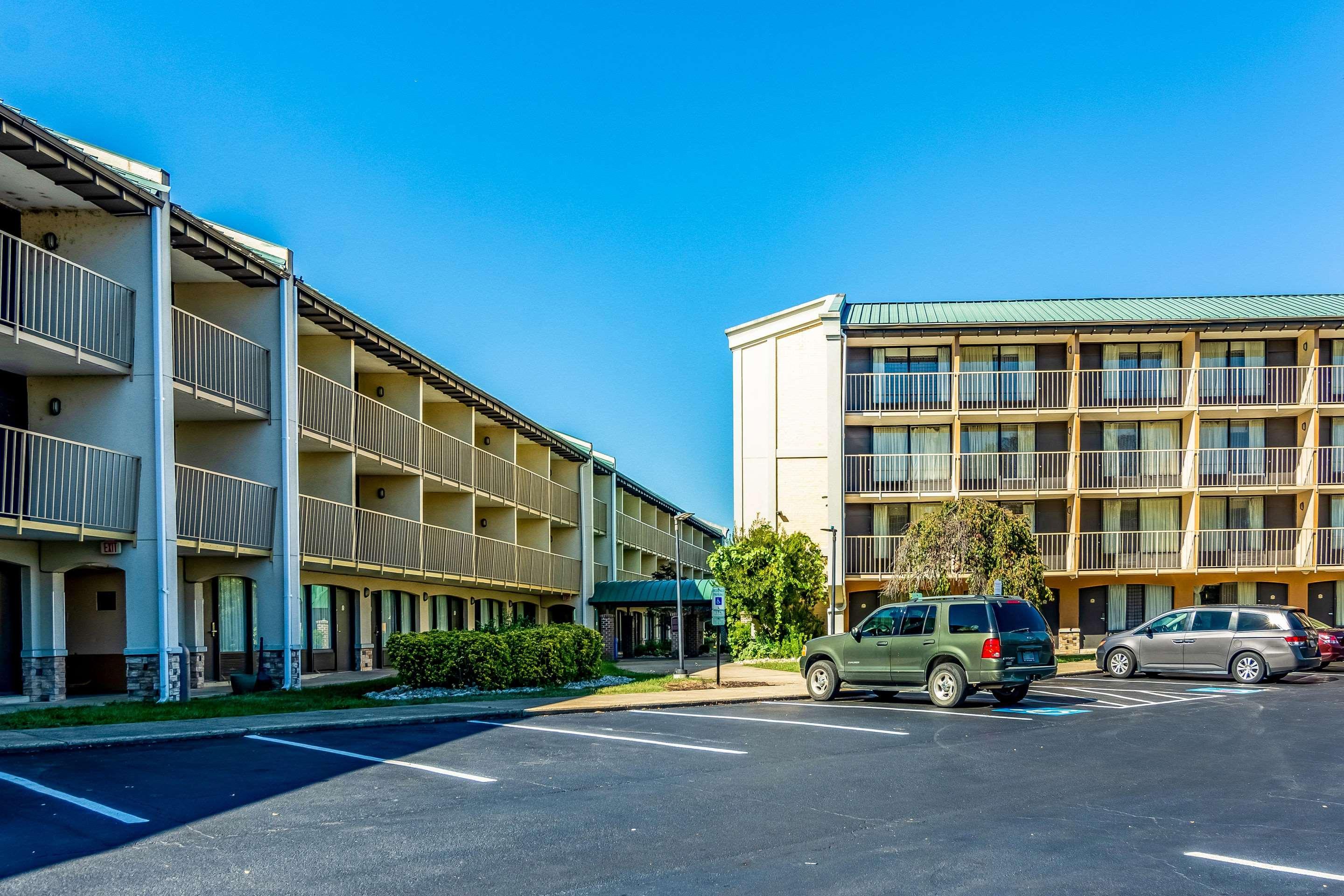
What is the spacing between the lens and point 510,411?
122 feet

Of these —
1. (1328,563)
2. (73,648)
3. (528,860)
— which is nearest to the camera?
(528,860)

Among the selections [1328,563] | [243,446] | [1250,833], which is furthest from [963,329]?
[1250,833]

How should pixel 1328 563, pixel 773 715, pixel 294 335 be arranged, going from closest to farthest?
pixel 773 715 → pixel 294 335 → pixel 1328 563

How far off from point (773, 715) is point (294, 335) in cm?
1250

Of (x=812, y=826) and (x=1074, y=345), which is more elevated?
(x=1074, y=345)

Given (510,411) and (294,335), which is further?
(510,411)

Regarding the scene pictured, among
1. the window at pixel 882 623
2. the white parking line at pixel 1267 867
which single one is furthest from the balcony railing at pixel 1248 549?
the white parking line at pixel 1267 867

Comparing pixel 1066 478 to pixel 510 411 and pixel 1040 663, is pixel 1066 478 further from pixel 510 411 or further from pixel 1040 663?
pixel 1040 663

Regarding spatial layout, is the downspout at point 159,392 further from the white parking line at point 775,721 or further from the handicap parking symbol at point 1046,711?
the handicap parking symbol at point 1046,711

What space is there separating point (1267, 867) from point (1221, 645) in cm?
1994

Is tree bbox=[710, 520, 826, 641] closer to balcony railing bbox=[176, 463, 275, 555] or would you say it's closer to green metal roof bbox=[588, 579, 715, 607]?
green metal roof bbox=[588, 579, 715, 607]

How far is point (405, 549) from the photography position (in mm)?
29703

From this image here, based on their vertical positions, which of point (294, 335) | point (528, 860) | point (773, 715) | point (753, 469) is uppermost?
point (294, 335)

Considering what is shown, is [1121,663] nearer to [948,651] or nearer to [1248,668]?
[1248,668]
